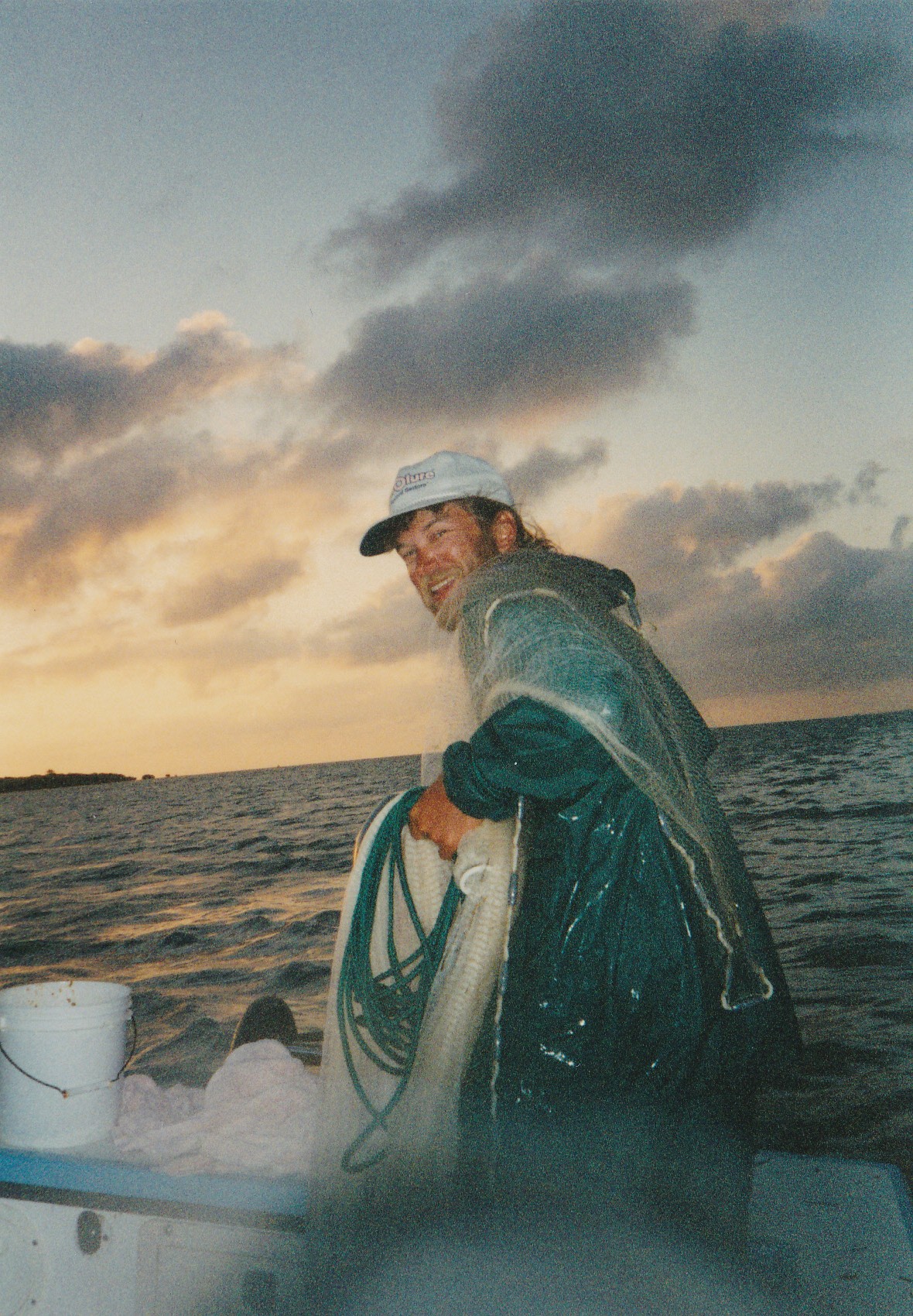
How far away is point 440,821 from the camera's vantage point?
2277mm

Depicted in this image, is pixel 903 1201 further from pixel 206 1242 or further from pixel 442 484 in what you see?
pixel 442 484

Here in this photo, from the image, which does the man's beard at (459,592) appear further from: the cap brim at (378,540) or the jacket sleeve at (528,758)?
the jacket sleeve at (528,758)

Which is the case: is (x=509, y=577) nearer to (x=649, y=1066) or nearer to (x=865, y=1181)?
(x=649, y=1066)

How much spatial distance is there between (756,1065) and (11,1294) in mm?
2513

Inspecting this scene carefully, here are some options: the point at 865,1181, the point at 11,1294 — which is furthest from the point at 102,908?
the point at 865,1181

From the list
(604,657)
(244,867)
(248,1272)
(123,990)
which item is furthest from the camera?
(244,867)

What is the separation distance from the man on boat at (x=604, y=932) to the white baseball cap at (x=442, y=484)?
0.71m

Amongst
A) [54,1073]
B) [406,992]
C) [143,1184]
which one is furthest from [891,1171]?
[54,1073]

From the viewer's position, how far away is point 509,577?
231 centimetres

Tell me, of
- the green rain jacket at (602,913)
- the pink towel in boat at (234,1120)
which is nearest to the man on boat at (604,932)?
the green rain jacket at (602,913)

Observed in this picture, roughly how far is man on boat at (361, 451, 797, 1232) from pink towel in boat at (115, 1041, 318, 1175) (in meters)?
1.09

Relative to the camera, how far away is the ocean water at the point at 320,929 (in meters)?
6.94

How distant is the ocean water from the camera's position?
6938 millimetres

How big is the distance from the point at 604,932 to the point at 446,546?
1.43m
